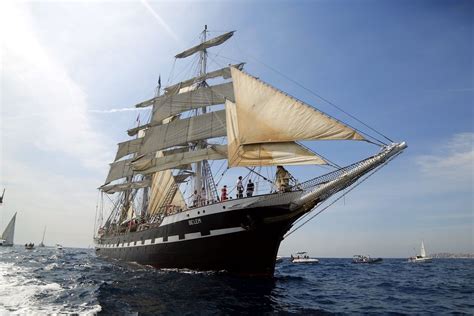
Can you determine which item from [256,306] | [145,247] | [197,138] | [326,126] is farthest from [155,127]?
[256,306]

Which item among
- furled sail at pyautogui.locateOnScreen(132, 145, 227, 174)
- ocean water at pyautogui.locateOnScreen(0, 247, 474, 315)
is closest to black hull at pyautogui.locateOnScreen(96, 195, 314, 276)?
ocean water at pyautogui.locateOnScreen(0, 247, 474, 315)

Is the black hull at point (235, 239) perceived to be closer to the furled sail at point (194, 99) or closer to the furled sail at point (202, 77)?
the furled sail at point (194, 99)

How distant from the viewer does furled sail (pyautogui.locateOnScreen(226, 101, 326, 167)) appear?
17750mm

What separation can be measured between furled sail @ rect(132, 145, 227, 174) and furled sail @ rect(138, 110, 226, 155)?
1459 mm

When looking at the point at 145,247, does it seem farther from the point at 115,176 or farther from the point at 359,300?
the point at 115,176

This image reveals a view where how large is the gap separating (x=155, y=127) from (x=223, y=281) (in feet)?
77.9

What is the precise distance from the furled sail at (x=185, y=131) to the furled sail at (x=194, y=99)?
1.84m

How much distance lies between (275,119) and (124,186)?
4048cm

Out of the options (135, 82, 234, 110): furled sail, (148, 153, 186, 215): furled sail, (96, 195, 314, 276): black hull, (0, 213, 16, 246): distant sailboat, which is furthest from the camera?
(0, 213, 16, 246): distant sailboat

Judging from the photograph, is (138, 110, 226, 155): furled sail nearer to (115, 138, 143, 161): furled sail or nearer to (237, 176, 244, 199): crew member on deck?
(237, 176, 244, 199): crew member on deck

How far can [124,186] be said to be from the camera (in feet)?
174

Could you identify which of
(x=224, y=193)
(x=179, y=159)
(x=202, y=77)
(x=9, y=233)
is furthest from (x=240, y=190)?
(x=9, y=233)

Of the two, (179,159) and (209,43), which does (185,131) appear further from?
(209,43)

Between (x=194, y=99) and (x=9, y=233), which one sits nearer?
(x=194, y=99)
